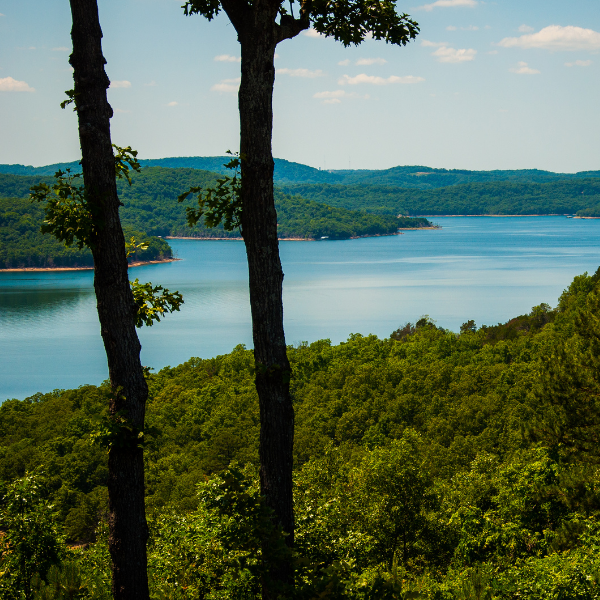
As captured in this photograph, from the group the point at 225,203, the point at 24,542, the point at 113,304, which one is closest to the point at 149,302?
the point at 113,304

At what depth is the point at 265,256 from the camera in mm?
3576

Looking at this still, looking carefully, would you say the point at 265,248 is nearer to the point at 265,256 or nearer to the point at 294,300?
the point at 265,256

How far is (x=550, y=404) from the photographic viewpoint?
10977 mm

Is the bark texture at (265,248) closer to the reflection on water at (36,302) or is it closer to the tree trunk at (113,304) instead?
the tree trunk at (113,304)

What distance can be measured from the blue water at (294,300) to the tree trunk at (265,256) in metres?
32.0

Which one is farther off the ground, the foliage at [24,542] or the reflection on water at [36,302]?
the foliage at [24,542]

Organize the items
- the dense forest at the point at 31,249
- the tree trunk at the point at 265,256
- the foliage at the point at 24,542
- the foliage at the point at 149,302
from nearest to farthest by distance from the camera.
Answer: the tree trunk at the point at 265,256 → the foliage at the point at 149,302 → the foliage at the point at 24,542 → the dense forest at the point at 31,249

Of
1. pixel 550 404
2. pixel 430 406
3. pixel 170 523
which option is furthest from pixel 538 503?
pixel 430 406

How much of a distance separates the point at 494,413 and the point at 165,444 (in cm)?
1205

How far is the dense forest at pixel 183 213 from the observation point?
123 meters

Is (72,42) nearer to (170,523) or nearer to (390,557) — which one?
(170,523)

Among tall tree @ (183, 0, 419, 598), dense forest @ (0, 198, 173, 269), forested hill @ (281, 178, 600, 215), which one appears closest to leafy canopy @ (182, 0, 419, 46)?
tall tree @ (183, 0, 419, 598)

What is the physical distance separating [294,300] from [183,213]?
71.4 meters

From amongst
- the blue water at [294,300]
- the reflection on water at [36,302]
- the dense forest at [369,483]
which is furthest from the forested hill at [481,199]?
the dense forest at [369,483]
